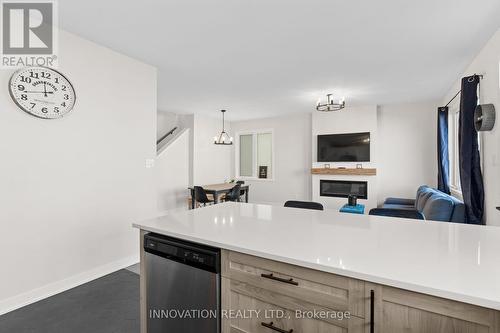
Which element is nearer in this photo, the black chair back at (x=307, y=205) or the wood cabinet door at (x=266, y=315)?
the wood cabinet door at (x=266, y=315)

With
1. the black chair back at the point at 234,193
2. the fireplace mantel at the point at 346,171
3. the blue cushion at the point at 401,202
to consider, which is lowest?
the blue cushion at the point at 401,202

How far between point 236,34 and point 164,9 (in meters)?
0.72

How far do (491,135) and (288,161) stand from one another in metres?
4.62

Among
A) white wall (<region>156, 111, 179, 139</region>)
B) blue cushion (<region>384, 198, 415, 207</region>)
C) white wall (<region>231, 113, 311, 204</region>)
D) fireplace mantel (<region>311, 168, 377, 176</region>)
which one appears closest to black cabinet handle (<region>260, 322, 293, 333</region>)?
blue cushion (<region>384, 198, 415, 207</region>)

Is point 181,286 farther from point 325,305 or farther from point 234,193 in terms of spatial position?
point 234,193

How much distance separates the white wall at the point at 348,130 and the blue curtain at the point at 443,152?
1.31m

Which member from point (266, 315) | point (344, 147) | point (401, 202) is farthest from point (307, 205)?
point (344, 147)

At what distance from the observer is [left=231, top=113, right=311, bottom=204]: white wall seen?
6848 mm

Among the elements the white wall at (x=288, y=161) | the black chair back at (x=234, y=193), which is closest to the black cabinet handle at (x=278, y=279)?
the black chair back at (x=234, y=193)

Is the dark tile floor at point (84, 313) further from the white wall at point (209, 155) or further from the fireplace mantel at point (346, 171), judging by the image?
the fireplace mantel at point (346, 171)

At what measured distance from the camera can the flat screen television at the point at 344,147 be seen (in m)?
5.87

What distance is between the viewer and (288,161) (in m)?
7.09

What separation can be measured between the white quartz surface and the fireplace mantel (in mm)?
4335

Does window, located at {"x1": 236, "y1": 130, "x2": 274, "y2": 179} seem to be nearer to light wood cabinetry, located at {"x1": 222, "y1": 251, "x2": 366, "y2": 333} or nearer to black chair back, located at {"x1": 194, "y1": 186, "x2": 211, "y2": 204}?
black chair back, located at {"x1": 194, "y1": 186, "x2": 211, "y2": 204}
